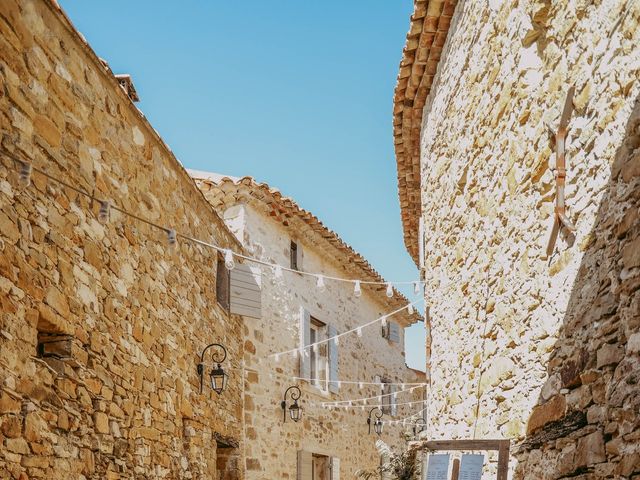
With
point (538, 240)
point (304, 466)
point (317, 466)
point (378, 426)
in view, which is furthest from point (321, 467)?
point (538, 240)

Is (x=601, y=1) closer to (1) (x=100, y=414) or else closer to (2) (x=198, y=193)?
(1) (x=100, y=414)

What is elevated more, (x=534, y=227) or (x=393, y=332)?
(x=393, y=332)

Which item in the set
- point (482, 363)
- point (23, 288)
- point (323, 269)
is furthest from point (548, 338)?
point (323, 269)

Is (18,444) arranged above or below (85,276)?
below

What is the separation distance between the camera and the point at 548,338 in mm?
4594

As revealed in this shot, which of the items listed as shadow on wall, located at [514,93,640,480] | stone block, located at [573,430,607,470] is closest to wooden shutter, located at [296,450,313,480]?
shadow on wall, located at [514,93,640,480]

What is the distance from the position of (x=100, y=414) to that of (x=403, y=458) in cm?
587

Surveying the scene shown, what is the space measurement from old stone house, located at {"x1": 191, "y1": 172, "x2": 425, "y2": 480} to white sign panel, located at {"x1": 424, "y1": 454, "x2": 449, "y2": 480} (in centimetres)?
569

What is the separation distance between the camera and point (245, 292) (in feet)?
34.8

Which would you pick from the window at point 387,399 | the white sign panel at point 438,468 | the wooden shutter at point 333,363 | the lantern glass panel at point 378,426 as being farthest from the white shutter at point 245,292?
the window at point 387,399

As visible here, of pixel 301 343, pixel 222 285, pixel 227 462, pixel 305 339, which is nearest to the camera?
pixel 227 462

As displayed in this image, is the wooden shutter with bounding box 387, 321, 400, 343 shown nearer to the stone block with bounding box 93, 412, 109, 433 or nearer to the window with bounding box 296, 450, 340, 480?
the window with bounding box 296, 450, 340, 480

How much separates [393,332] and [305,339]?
237 inches

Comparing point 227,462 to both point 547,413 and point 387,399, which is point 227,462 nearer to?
point 547,413
